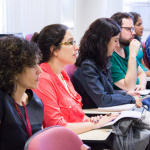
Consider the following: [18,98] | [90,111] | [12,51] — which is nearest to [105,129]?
[90,111]

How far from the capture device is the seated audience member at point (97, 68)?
1.90m

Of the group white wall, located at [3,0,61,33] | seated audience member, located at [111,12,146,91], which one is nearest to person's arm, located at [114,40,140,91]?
seated audience member, located at [111,12,146,91]

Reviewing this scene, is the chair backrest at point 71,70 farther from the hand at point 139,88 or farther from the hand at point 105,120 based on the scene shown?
the hand at point 139,88

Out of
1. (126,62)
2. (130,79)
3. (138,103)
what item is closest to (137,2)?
(126,62)

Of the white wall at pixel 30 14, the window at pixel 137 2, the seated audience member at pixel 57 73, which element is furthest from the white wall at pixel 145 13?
the seated audience member at pixel 57 73

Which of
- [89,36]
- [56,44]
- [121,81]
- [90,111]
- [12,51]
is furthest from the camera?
[121,81]

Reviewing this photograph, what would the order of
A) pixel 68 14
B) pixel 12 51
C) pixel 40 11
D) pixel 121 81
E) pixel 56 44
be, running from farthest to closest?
pixel 68 14, pixel 40 11, pixel 121 81, pixel 56 44, pixel 12 51

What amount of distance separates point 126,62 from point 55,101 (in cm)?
129

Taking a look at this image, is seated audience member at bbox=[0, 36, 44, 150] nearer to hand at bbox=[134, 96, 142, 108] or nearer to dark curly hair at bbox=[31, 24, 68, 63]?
dark curly hair at bbox=[31, 24, 68, 63]

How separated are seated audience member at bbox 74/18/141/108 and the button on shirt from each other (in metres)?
0.14

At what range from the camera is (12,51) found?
113 cm

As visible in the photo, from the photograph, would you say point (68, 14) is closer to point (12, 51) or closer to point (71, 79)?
point (71, 79)

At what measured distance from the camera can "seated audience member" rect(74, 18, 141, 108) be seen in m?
1.90

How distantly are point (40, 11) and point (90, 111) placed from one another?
93.6 inches
